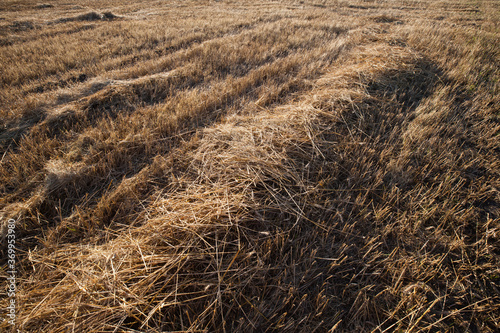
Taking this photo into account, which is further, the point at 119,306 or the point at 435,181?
the point at 435,181

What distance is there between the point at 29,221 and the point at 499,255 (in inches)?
167

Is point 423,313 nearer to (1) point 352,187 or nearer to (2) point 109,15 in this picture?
(1) point 352,187

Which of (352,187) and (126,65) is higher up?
(126,65)

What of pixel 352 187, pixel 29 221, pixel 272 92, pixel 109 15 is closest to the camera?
pixel 29 221

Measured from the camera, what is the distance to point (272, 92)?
12.7 ft

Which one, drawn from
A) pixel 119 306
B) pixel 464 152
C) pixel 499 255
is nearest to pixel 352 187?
pixel 499 255

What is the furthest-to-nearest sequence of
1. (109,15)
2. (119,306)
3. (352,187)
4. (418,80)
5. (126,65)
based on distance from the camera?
(109,15) → (126,65) → (418,80) → (352,187) → (119,306)

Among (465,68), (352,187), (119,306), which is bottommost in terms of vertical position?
(119,306)

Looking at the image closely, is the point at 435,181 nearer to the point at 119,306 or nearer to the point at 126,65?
the point at 119,306

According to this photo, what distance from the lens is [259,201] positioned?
6.37ft

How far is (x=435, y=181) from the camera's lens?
237 cm

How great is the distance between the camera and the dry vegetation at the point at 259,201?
144 cm

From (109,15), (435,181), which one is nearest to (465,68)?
(435,181)

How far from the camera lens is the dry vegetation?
4.73ft
